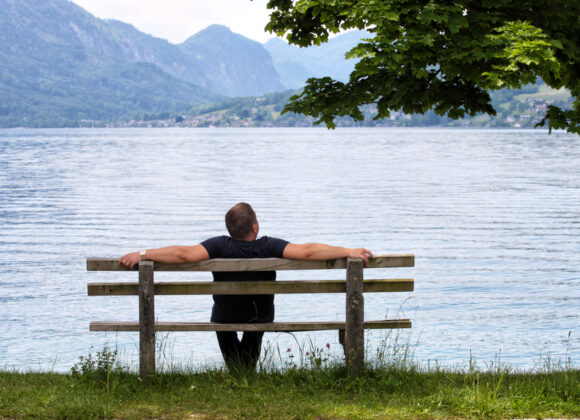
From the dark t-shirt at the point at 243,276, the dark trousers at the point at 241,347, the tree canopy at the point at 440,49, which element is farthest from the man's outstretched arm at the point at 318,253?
the tree canopy at the point at 440,49

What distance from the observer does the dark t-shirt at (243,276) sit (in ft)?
24.8

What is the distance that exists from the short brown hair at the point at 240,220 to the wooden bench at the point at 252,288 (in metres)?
0.37

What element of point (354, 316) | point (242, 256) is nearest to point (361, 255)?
point (354, 316)

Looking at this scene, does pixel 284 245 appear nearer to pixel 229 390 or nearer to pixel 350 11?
pixel 229 390

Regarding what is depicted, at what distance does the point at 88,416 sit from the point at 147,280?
1.47 meters

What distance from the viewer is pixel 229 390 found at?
7.21 meters

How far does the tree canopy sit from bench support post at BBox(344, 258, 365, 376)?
2.63 m

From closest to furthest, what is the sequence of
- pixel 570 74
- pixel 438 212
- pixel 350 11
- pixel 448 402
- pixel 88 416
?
pixel 88 416, pixel 448 402, pixel 350 11, pixel 570 74, pixel 438 212

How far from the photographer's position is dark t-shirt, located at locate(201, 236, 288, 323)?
755 centimetres

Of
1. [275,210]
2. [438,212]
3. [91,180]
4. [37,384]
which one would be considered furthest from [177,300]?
[91,180]

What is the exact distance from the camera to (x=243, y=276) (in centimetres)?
762

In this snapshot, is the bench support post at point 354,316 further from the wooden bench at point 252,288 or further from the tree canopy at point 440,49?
the tree canopy at point 440,49

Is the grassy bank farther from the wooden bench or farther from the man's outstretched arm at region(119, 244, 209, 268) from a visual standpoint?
the man's outstretched arm at region(119, 244, 209, 268)

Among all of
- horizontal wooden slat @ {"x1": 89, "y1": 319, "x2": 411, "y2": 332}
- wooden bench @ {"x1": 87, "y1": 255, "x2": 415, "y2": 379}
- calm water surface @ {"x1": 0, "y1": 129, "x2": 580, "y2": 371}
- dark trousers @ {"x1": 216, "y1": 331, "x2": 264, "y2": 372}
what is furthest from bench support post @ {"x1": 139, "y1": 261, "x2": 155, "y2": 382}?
calm water surface @ {"x1": 0, "y1": 129, "x2": 580, "y2": 371}
